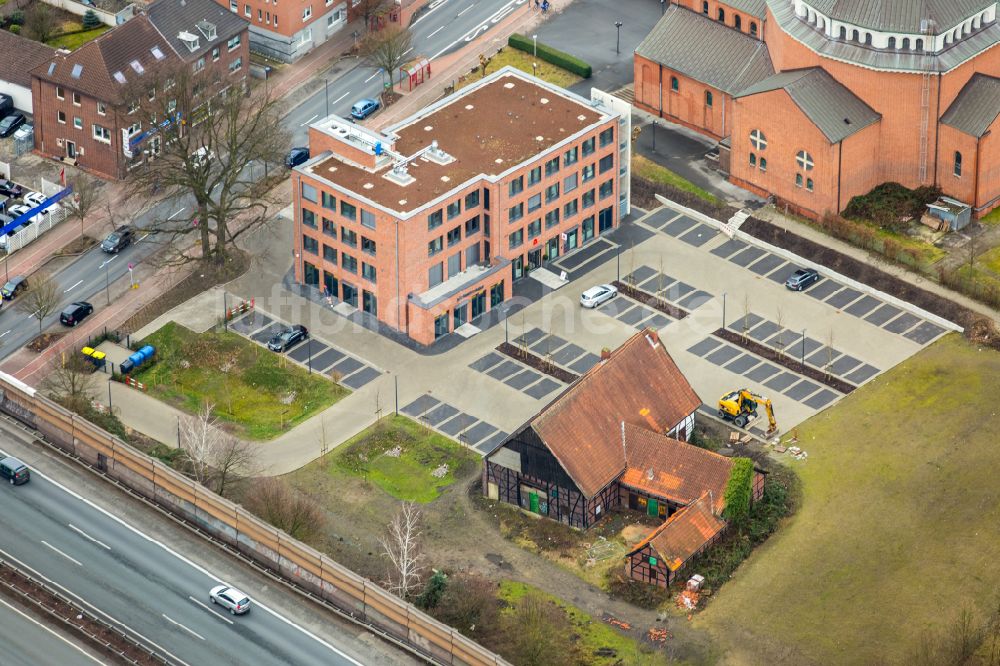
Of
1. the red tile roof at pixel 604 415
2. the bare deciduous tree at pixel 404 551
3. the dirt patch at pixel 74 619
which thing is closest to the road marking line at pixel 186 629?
the dirt patch at pixel 74 619

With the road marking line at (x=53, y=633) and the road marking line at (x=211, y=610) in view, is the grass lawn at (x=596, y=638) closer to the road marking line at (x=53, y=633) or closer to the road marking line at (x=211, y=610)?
the road marking line at (x=211, y=610)

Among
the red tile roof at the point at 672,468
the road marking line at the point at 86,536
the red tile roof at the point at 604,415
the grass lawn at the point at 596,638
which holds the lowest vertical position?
the grass lawn at the point at 596,638

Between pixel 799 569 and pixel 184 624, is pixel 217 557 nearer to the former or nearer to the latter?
pixel 184 624

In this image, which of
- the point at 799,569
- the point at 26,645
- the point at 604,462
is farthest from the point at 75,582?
the point at 799,569

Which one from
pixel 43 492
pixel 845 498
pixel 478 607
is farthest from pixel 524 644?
pixel 43 492

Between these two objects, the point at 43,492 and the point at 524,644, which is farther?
the point at 43,492

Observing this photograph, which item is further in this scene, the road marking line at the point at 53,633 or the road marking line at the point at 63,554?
the road marking line at the point at 63,554

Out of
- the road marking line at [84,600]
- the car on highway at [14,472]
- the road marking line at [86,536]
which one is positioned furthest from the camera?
the car on highway at [14,472]
